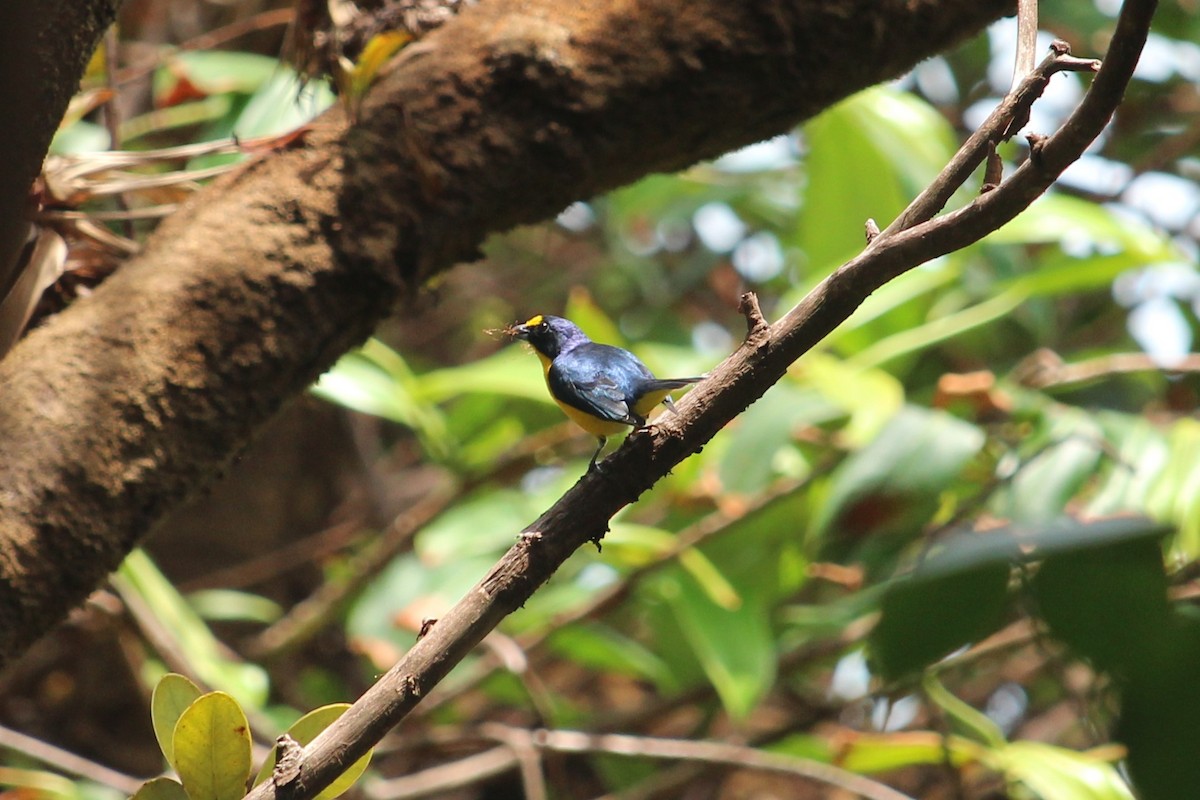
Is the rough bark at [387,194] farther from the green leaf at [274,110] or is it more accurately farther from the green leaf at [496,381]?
the green leaf at [496,381]

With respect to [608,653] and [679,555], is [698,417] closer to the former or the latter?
[679,555]

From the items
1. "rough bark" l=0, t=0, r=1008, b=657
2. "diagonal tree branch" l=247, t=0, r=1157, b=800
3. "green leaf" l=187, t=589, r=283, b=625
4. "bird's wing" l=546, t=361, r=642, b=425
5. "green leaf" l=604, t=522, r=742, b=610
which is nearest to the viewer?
"diagonal tree branch" l=247, t=0, r=1157, b=800

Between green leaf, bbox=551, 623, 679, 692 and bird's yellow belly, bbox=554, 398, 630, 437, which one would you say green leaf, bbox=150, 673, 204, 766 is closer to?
bird's yellow belly, bbox=554, 398, 630, 437

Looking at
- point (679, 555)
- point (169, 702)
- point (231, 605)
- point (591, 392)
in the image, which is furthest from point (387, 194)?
point (231, 605)

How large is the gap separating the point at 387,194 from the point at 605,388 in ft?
1.16

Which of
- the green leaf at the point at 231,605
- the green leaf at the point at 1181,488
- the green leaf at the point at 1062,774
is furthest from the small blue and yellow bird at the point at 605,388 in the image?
the green leaf at the point at 231,605

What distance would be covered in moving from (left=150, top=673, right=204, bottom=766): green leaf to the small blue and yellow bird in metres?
0.55

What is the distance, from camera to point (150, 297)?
1252mm

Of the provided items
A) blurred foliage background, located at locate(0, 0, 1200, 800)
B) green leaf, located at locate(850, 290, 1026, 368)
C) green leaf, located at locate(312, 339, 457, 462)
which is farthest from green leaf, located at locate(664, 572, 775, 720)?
green leaf, located at locate(312, 339, 457, 462)

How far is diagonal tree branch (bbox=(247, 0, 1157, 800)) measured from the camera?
0.78 metres

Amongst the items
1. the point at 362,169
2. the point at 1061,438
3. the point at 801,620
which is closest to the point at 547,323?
the point at 362,169

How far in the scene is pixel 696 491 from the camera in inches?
97.0

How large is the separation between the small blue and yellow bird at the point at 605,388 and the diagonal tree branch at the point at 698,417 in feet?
1.13

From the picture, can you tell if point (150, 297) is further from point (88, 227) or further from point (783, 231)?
point (783, 231)
